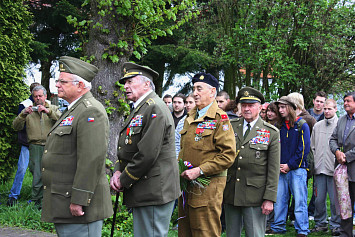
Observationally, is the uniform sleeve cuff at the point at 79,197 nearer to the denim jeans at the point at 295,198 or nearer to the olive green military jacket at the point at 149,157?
the olive green military jacket at the point at 149,157

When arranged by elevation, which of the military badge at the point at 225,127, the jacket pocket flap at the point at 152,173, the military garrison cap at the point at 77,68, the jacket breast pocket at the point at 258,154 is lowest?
the jacket pocket flap at the point at 152,173

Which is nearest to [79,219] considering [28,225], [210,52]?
[28,225]

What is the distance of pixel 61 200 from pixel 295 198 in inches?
180

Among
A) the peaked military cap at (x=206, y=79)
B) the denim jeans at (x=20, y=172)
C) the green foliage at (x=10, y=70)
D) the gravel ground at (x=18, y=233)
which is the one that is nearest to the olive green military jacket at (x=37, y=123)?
the denim jeans at (x=20, y=172)

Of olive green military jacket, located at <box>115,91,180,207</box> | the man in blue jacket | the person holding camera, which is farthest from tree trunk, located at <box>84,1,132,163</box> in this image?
olive green military jacket, located at <box>115,91,180,207</box>

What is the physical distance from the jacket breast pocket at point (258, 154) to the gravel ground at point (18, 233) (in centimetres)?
337

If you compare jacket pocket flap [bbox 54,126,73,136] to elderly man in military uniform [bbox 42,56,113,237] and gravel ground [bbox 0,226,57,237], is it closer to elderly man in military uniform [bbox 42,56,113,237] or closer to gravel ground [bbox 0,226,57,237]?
elderly man in military uniform [bbox 42,56,113,237]

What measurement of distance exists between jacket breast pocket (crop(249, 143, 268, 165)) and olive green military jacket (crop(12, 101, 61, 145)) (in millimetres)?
4388

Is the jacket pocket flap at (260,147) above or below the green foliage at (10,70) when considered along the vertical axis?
below

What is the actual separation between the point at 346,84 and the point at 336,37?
2171 millimetres

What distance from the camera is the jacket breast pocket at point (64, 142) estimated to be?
3826mm

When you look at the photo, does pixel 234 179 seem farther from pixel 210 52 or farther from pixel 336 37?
pixel 210 52

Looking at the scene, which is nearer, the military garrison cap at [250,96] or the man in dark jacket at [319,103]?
the military garrison cap at [250,96]

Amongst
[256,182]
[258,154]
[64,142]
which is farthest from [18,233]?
[258,154]
